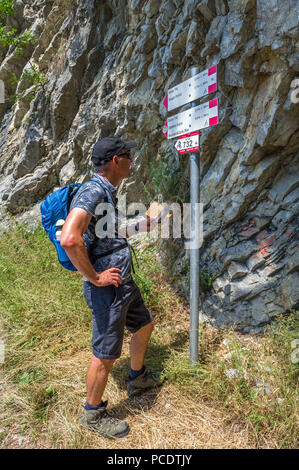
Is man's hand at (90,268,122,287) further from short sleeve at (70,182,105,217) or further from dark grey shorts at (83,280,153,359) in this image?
short sleeve at (70,182,105,217)

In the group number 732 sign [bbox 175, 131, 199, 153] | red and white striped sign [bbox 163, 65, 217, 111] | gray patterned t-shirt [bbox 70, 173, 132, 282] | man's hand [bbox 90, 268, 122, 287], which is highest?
red and white striped sign [bbox 163, 65, 217, 111]

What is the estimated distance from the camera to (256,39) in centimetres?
303

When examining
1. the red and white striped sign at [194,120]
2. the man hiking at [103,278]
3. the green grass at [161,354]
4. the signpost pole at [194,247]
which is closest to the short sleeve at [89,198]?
the man hiking at [103,278]

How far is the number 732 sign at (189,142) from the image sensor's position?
2.60 meters

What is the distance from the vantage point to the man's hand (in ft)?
7.18

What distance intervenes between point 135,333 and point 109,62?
6.32 m

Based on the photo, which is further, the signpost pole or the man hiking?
the signpost pole

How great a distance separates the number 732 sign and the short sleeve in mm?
929

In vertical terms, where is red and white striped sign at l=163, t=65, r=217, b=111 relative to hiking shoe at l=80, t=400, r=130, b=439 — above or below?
above

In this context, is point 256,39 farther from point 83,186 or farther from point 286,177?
point 83,186

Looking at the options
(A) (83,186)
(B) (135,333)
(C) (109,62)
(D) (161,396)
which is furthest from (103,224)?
(C) (109,62)

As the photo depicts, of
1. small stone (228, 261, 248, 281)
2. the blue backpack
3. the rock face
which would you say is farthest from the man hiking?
the rock face

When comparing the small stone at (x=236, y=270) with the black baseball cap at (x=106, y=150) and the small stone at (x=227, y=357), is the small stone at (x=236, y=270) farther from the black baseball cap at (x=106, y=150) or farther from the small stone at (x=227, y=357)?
the black baseball cap at (x=106, y=150)

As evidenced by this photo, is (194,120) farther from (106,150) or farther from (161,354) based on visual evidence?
(161,354)
